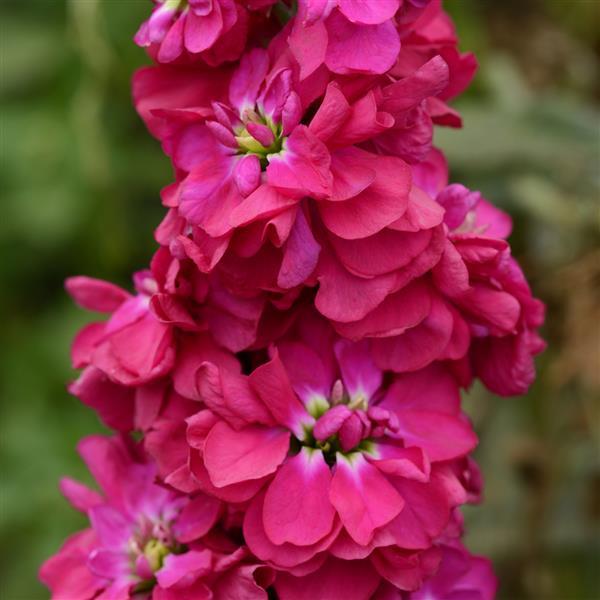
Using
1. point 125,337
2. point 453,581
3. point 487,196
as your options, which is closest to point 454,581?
point 453,581

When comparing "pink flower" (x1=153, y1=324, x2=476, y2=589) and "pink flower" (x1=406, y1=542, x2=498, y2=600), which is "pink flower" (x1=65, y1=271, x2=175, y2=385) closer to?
"pink flower" (x1=153, y1=324, x2=476, y2=589)

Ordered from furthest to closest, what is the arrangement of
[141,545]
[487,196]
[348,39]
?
1. [487,196]
2. [141,545]
3. [348,39]

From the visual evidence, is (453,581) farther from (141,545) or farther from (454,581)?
(141,545)

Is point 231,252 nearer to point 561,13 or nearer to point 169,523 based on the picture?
point 169,523

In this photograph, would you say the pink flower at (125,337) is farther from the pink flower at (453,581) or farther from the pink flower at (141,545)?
the pink flower at (453,581)

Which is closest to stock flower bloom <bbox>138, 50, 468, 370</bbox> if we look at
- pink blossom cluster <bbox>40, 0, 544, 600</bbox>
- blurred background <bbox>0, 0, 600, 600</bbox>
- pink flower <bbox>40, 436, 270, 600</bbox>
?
pink blossom cluster <bbox>40, 0, 544, 600</bbox>

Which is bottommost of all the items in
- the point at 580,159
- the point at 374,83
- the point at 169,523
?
the point at 580,159

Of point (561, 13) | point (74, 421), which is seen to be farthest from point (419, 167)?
point (561, 13)

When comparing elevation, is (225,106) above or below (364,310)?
above

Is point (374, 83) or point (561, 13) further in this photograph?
point (561, 13)
